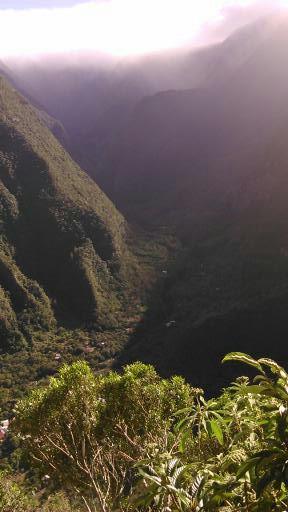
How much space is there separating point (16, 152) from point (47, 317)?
54.4 meters

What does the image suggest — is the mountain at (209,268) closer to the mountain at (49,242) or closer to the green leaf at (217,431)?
the mountain at (49,242)

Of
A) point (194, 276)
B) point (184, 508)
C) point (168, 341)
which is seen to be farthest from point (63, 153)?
point (184, 508)

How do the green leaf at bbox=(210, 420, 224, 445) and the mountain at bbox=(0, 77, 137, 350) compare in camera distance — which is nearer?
the green leaf at bbox=(210, 420, 224, 445)

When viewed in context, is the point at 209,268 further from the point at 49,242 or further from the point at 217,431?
the point at 217,431

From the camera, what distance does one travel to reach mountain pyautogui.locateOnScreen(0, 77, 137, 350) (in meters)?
96.4

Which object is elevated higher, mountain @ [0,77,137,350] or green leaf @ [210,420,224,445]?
mountain @ [0,77,137,350]

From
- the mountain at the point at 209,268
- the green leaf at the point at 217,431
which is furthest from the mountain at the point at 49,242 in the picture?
the green leaf at the point at 217,431

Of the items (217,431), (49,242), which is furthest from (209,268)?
(217,431)

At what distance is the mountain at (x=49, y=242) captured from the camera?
9644 centimetres

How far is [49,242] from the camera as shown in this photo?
11575 cm

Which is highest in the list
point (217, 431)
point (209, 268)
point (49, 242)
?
point (49, 242)

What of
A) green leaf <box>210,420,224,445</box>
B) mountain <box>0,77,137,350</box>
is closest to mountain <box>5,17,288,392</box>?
mountain <box>0,77,137,350</box>

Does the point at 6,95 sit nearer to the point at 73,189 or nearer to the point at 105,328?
the point at 73,189

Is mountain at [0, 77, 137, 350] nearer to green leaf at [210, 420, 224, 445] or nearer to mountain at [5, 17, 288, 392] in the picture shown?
mountain at [5, 17, 288, 392]
